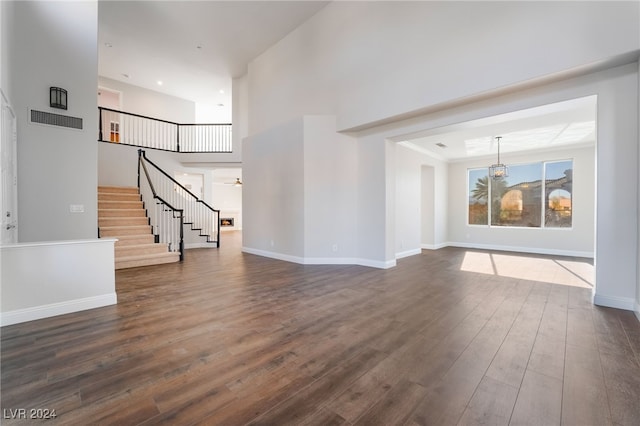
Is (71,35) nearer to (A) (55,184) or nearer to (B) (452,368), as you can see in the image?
(A) (55,184)

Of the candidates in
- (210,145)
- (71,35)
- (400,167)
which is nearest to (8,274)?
(71,35)

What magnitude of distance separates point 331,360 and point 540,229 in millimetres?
8246

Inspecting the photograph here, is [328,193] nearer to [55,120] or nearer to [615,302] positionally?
[615,302]

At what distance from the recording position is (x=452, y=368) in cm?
198

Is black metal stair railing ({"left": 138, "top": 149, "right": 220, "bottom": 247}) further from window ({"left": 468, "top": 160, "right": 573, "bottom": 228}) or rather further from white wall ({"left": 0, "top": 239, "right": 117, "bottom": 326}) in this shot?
window ({"left": 468, "top": 160, "right": 573, "bottom": 228})

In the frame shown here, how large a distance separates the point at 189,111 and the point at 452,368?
12.7 metres

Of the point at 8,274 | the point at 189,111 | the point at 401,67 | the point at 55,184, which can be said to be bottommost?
the point at 8,274

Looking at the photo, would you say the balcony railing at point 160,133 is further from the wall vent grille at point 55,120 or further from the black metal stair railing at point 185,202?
the wall vent grille at point 55,120

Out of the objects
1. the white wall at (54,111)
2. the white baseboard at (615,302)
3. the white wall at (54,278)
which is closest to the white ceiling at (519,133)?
the white baseboard at (615,302)

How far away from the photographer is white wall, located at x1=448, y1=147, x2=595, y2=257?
6836 mm

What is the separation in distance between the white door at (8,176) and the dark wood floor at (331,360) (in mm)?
1420

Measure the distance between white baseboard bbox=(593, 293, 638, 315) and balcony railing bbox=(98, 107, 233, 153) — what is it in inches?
392

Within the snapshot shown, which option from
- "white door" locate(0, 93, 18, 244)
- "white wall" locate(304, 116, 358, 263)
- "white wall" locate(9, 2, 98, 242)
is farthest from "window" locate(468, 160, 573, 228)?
"white door" locate(0, 93, 18, 244)

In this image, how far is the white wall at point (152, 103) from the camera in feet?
31.6
